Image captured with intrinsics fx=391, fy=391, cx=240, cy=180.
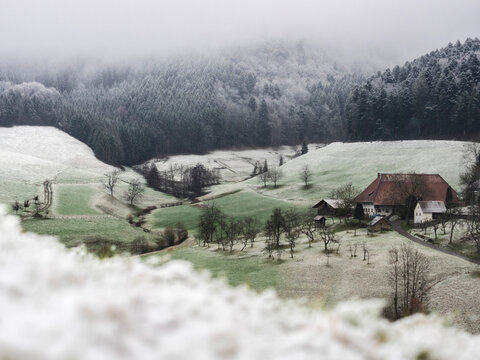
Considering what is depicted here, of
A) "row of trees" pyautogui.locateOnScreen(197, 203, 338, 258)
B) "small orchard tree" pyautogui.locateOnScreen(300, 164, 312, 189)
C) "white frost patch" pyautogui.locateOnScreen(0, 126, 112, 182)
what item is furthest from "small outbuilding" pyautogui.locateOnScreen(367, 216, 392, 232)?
"white frost patch" pyautogui.locateOnScreen(0, 126, 112, 182)

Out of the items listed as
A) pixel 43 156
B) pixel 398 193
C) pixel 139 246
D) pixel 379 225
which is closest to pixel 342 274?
pixel 379 225

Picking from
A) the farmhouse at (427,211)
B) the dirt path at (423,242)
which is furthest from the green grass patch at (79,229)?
the farmhouse at (427,211)

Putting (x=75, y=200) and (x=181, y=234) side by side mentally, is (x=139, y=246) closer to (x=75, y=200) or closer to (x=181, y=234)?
(x=181, y=234)

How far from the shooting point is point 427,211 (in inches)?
2601

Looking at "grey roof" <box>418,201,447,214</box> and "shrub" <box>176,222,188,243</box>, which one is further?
"shrub" <box>176,222,188,243</box>

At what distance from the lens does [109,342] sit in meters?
2.55

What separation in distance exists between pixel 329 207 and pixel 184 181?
221ft

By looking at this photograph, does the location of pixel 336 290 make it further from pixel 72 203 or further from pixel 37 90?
pixel 37 90

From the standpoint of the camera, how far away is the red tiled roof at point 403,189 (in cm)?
7494

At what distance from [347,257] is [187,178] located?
97.9m

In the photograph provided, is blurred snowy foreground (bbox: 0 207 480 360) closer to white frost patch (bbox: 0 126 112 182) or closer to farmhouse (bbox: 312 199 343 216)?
farmhouse (bbox: 312 199 343 216)

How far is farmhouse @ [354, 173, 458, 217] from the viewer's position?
7462cm

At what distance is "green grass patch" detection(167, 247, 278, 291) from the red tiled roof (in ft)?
123

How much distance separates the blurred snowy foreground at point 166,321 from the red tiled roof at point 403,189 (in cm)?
7541
